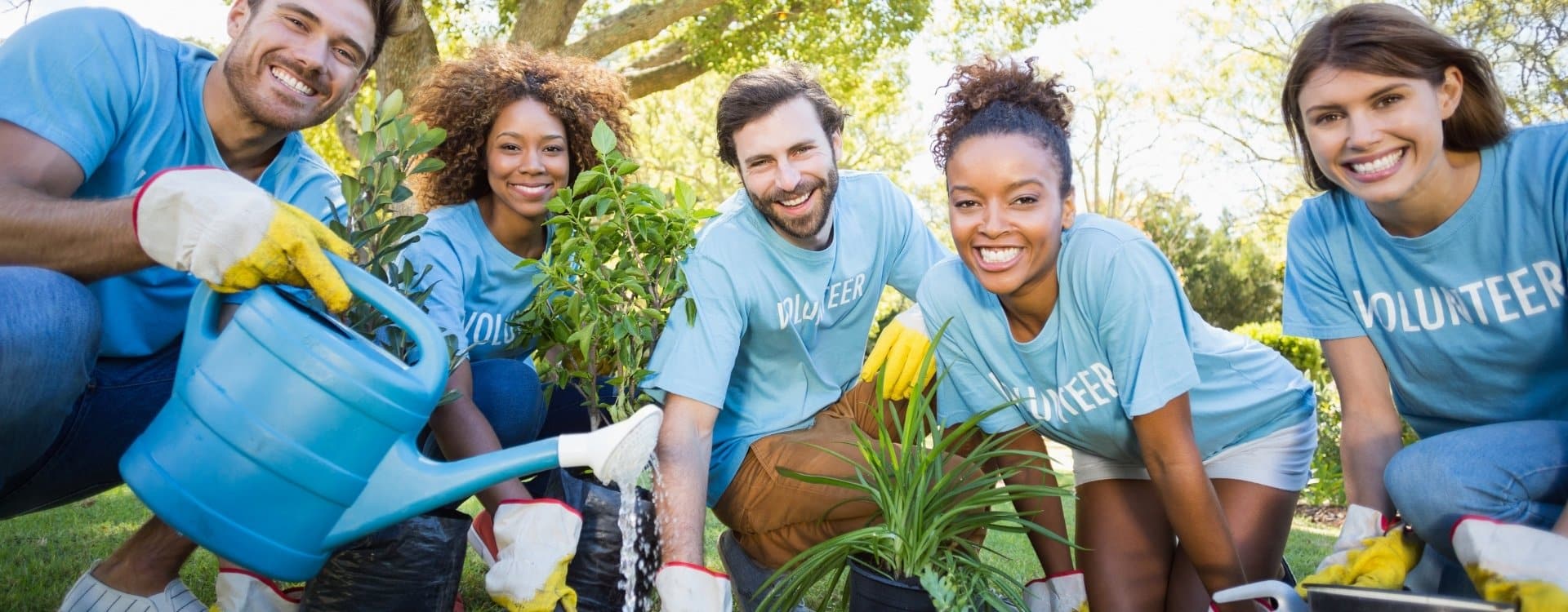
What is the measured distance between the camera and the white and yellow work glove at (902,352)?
2.58m

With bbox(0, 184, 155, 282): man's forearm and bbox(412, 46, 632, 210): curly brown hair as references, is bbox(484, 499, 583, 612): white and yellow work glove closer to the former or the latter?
bbox(0, 184, 155, 282): man's forearm

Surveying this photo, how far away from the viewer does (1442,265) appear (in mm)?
2010

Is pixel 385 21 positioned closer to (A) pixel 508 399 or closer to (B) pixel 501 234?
(B) pixel 501 234

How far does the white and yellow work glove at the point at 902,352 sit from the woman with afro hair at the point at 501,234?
33.4 inches

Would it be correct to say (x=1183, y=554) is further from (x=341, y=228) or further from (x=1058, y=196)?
(x=341, y=228)

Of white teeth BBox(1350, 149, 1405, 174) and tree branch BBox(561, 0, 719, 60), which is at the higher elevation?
tree branch BBox(561, 0, 719, 60)

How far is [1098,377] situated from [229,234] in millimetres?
1617

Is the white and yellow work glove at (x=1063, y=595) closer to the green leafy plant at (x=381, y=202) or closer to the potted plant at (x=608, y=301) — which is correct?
the potted plant at (x=608, y=301)

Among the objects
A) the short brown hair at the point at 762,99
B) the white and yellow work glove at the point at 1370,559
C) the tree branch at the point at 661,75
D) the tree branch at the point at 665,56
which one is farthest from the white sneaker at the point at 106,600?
the tree branch at the point at 665,56

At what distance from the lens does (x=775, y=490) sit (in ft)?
7.89

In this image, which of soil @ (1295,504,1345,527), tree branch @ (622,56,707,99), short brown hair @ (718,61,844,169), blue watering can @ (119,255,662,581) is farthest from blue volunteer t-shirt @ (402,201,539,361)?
tree branch @ (622,56,707,99)

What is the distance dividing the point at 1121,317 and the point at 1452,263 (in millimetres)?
646

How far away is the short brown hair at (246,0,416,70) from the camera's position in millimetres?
2320

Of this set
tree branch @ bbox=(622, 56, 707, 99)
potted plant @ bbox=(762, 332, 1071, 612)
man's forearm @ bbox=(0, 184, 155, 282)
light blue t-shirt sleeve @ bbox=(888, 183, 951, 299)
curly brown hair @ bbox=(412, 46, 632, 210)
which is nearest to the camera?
man's forearm @ bbox=(0, 184, 155, 282)
